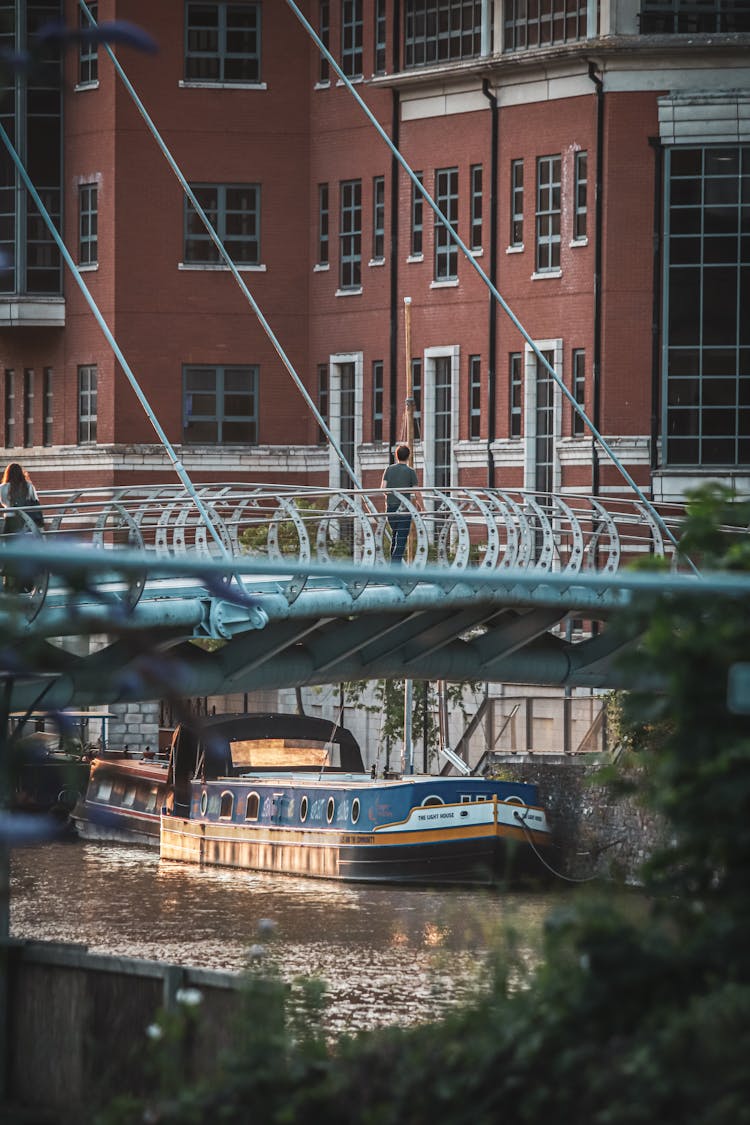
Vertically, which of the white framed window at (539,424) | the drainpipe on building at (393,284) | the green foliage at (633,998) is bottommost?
the green foliage at (633,998)

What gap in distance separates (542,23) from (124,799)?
16.0m

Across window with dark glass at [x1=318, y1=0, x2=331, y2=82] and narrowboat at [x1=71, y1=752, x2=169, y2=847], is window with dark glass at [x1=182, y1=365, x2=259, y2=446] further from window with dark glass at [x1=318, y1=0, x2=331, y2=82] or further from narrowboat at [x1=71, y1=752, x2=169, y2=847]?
narrowboat at [x1=71, y1=752, x2=169, y2=847]

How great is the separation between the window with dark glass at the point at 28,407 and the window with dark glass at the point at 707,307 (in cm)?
1522

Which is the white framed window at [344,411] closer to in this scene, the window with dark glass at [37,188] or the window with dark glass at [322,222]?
the window with dark glass at [322,222]

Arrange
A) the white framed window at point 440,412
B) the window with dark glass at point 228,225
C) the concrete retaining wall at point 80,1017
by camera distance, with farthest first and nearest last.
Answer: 1. the window with dark glass at point 228,225
2. the white framed window at point 440,412
3. the concrete retaining wall at point 80,1017

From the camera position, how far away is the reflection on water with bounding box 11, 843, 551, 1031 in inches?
1035

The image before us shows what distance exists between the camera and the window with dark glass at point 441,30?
47562 millimetres

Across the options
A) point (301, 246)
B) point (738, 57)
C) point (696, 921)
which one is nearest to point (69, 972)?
point (696, 921)

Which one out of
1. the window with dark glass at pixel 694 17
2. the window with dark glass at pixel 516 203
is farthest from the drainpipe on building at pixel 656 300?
the window with dark glass at pixel 516 203

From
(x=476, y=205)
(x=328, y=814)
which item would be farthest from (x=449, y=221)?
(x=328, y=814)

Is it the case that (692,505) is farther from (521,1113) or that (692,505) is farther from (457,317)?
(457,317)

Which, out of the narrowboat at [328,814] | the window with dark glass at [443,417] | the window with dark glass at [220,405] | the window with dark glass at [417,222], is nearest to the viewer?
the narrowboat at [328,814]

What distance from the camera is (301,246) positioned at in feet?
171

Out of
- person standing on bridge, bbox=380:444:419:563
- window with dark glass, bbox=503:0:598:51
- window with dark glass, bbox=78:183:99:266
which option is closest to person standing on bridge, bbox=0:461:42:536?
person standing on bridge, bbox=380:444:419:563
